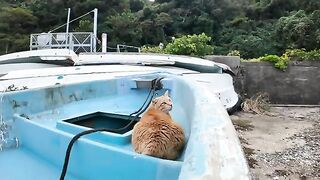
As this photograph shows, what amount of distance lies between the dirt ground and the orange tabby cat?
940mm

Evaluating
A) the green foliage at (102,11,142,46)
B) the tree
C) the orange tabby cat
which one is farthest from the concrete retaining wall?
the green foliage at (102,11,142,46)

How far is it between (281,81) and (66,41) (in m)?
5.53

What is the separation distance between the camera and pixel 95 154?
1297 mm

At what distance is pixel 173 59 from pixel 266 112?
8.15 feet

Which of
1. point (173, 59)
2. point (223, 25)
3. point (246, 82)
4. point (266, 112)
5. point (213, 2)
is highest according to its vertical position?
point (213, 2)

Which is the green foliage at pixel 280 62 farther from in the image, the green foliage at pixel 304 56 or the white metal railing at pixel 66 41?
the white metal railing at pixel 66 41

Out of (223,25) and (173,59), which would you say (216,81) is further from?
(223,25)

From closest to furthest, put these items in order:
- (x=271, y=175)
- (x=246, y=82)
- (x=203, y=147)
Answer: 1. (x=203, y=147)
2. (x=271, y=175)
3. (x=246, y=82)

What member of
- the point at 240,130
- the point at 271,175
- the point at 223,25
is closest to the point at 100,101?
the point at 271,175

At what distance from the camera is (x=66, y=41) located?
904 centimetres

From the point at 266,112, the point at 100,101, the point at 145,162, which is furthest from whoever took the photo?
the point at 266,112

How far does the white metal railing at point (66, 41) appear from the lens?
8.84 meters

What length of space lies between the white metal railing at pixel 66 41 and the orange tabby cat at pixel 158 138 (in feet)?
25.0

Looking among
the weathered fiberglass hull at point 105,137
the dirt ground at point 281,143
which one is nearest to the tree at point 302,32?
the dirt ground at point 281,143
